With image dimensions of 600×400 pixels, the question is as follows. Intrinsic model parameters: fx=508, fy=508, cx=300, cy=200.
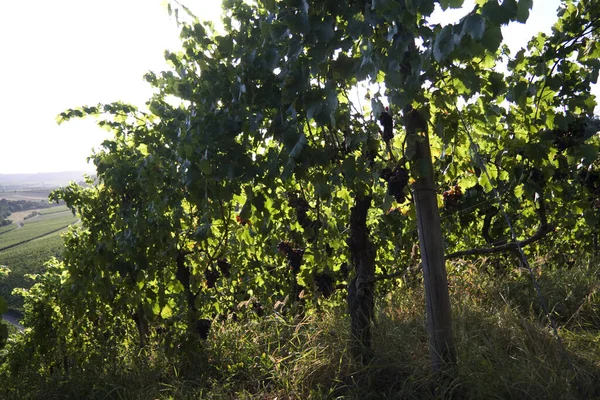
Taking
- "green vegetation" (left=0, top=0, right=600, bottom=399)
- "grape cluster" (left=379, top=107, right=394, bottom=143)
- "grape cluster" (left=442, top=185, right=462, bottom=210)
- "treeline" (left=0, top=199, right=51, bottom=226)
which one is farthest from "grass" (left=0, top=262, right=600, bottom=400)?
"treeline" (left=0, top=199, right=51, bottom=226)

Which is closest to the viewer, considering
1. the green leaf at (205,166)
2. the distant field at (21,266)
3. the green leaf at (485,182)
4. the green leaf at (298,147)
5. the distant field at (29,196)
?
the green leaf at (298,147)

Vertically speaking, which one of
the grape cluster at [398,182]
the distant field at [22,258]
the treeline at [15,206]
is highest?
the grape cluster at [398,182]

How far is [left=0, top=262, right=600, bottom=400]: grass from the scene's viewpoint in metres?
2.27

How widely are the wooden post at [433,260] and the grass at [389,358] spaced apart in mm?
137

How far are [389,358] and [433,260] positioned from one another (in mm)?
700

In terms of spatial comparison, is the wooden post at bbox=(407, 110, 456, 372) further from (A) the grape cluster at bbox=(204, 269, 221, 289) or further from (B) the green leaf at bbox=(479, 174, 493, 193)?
(A) the grape cluster at bbox=(204, 269, 221, 289)

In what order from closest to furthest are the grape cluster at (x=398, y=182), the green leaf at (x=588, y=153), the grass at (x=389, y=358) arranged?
1. the grape cluster at (x=398, y=182)
2. the grass at (x=389, y=358)
3. the green leaf at (x=588, y=153)

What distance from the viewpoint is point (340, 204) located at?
3477 mm

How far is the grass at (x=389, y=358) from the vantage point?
7.46 ft

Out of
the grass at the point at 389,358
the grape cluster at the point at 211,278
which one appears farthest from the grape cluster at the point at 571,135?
the grape cluster at the point at 211,278

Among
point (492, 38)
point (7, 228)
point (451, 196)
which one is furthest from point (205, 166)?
point (7, 228)

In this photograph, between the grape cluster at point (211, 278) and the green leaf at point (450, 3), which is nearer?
the green leaf at point (450, 3)

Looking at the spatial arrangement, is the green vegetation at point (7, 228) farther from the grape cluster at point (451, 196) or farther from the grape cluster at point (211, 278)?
the grape cluster at point (451, 196)

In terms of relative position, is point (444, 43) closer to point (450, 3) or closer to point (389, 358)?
point (450, 3)
